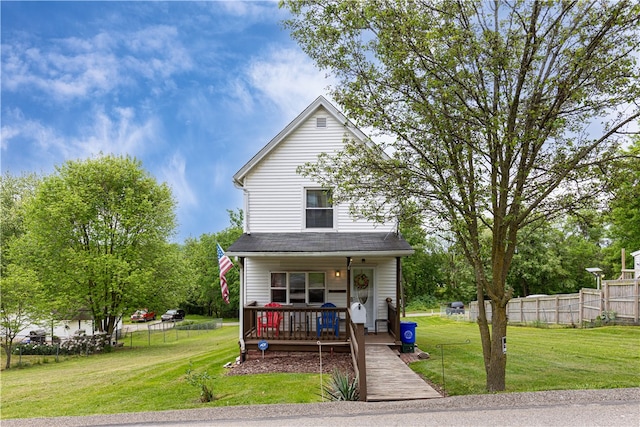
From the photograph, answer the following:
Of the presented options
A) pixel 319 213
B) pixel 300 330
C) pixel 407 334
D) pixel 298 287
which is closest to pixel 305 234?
pixel 319 213

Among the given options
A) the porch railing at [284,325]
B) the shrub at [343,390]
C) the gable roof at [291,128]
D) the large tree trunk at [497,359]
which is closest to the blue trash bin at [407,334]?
the porch railing at [284,325]

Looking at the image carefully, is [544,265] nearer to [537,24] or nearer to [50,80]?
[537,24]

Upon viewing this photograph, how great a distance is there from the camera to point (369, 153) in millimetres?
8266

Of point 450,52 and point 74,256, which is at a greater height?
point 450,52

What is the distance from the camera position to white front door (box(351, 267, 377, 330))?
14.0 metres

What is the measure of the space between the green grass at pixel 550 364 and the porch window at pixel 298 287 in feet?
12.6

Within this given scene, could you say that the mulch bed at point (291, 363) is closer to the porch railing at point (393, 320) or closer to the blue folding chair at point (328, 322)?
the blue folding chair at point (328, 322)

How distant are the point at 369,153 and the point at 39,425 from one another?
7.22 m

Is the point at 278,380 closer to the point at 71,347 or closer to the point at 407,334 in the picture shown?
the point at 407,334

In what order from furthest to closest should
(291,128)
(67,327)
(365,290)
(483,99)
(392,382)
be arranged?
(67,327), (291,128), (365,290), (392,382), (483,99)

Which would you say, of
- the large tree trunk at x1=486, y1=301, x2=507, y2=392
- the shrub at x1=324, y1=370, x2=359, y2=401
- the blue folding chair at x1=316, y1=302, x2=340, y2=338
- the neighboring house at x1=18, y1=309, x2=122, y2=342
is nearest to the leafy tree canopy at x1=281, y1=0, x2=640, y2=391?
the large tree trunk at x1=486, y1=301, x2=507, y2=392

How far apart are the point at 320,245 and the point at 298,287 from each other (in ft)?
7.28

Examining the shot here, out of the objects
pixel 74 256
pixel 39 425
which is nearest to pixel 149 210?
pixel 74 256

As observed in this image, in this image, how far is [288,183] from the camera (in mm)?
14531
